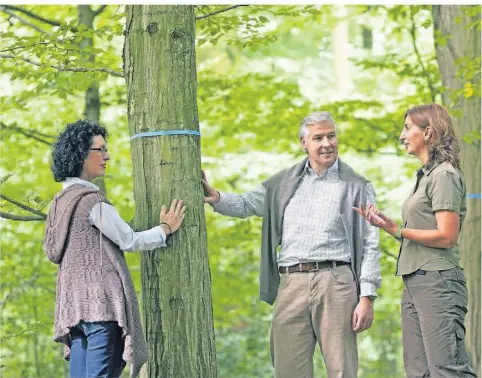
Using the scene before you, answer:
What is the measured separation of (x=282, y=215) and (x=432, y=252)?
2.62 feet

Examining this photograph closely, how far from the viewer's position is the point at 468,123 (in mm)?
7574

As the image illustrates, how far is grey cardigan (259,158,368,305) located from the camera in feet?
15.2

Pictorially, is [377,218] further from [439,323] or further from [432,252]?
[439,323]

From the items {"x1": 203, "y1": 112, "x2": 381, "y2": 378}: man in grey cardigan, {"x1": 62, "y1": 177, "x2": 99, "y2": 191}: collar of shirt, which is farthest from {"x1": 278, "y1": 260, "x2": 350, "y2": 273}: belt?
{"x1": 62, "y1": 177, "x2": 99, "y2": 191}: collar of shirt

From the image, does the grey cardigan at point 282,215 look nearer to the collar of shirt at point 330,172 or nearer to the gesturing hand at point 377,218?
the collar of shirt at point 330,172

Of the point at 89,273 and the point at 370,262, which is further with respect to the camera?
the point at 370,262

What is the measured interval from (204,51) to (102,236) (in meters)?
10.5

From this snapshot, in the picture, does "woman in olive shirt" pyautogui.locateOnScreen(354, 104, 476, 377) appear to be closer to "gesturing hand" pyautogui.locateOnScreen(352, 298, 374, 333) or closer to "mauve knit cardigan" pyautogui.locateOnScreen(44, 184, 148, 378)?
"gesturing hand" pyautogui.locateOnScreen(352, 298, 374, 333)

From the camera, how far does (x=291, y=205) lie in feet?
15.5

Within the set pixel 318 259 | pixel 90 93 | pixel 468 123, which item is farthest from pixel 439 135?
pixel 90 93

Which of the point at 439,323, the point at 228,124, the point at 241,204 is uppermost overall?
the point at 228,124

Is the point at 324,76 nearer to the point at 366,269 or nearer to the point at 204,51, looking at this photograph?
the point at 204,51

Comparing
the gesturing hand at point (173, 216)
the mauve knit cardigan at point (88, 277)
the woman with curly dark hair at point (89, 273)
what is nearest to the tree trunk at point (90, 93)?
the gesturing hand at point (173, 216)

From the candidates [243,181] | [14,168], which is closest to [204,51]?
[243,181]
